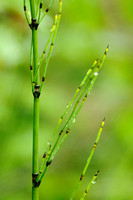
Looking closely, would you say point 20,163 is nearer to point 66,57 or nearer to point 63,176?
point 63,176

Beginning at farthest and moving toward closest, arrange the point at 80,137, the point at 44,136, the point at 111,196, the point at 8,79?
the point at 80,137 < the point at 44,136 < the point at 8,79 < the point at 111,196

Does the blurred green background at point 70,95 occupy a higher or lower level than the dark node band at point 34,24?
higher

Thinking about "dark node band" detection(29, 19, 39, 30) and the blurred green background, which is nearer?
"dark node band" detection(29, 19, 39, 30)

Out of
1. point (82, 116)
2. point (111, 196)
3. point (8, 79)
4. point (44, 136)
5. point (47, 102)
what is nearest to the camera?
point (111, 196)

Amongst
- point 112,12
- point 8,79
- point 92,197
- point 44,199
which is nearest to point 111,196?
point 92,197

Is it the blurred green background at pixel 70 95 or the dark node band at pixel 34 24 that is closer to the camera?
the dark node band at pixel 34 24

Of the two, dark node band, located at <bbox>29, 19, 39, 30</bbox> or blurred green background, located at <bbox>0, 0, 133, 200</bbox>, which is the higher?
blurred green background, located at <bbox>0, 0, 133, 200</bbox>

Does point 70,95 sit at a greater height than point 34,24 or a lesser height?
greater

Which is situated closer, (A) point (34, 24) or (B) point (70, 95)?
(A) point (34, 24)
